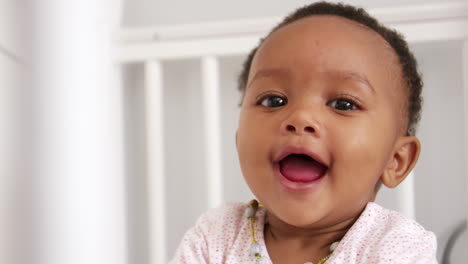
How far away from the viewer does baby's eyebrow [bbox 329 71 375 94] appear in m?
0.64

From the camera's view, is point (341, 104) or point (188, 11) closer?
point (341, 104)

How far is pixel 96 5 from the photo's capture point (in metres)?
0.31

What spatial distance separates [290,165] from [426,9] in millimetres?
414

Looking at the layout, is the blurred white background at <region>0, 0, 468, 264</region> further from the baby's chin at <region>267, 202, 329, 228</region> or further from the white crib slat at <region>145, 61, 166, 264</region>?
the baby's chin at <region>267, 202, 329, 228</region>

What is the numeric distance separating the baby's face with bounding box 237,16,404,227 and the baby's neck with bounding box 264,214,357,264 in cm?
2

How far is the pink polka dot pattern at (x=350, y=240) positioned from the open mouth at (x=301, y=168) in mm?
94

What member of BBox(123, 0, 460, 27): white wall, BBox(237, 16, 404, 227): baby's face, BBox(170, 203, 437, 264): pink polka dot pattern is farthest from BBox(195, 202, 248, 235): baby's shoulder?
BBox(123, 0, 460, 27): white wall

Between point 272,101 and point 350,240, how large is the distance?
0.20m

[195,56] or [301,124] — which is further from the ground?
[195,56]

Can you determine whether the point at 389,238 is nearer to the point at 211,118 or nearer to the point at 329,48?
the point at 329,48

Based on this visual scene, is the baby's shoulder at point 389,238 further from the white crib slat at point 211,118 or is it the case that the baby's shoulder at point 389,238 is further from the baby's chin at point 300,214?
the white crib slat at point 211,118

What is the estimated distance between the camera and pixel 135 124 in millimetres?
1175

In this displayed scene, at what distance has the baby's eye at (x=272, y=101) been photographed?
2.17ft

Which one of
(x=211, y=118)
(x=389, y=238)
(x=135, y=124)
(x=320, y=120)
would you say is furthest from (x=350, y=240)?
(x=135, y=124)
